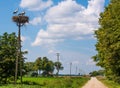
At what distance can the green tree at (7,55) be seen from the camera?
56531 millimetres

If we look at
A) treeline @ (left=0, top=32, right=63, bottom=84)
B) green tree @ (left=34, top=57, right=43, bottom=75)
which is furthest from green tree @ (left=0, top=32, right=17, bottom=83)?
green tree @ (left=34, top=57, right=43, bottom=75)

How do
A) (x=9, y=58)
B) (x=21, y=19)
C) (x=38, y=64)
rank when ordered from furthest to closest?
(x=38, y=64)
(x=9, y=58)
(x=21, y=19)

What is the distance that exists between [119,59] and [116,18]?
4.08m

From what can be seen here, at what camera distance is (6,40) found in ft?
197

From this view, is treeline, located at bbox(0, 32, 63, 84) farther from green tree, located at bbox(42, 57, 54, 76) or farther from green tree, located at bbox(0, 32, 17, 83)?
green tree, located at bbox(42, 57, 54, 76)

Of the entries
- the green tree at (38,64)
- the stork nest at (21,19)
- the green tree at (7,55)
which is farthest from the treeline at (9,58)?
the green tree at (38,64)

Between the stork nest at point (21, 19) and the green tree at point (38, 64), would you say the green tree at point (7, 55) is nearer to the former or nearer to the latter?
the stork nest at point (21, 19)

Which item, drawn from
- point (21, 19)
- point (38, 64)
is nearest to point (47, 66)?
point (38, 64)

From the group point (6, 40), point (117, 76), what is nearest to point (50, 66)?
point (6, 40)

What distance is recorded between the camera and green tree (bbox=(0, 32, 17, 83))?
185 ft

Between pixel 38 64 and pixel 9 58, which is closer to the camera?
pixel 9 58

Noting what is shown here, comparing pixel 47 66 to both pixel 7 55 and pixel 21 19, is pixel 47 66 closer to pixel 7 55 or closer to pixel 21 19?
pixel 7 55

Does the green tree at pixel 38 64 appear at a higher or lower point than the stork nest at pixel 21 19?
higher

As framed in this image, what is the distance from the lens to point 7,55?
57.9 metres
